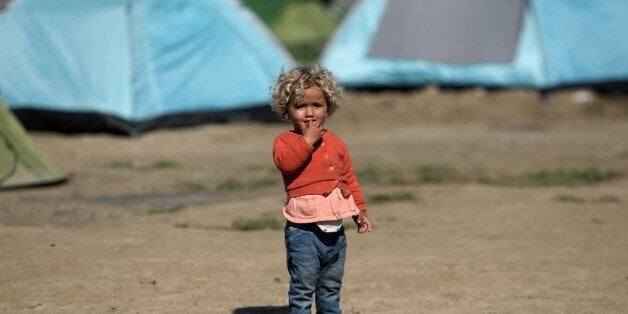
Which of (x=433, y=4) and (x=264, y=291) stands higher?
(x=433, y=4)

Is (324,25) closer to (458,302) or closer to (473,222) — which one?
(473,222)

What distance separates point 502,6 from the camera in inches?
648

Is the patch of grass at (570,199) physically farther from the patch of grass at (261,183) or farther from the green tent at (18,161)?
the green tent at (18,161)

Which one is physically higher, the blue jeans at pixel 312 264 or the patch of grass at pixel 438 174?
the blue jeans at pixel 312 264

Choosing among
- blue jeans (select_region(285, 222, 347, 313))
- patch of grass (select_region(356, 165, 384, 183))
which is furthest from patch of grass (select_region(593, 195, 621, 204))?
blue jeans (select_region(285, 222, 347, 313))

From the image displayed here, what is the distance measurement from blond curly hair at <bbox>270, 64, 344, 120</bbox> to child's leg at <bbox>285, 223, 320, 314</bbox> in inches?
20.7

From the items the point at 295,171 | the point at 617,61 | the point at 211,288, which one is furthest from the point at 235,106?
the point at 295,171

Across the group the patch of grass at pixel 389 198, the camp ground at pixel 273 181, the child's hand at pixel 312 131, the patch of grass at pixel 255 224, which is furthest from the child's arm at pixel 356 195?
the patch of grass at pixel 389 198

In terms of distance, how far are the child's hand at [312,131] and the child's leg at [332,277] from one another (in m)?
0.44

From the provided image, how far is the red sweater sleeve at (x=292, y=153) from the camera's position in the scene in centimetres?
471

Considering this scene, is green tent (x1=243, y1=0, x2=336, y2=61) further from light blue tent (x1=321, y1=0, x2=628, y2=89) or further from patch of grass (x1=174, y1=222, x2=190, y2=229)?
patch of grass (x1=174, y1=222, x2=190, y2=229)

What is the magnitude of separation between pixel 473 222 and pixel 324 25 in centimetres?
1795

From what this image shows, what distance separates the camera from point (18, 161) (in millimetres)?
9922

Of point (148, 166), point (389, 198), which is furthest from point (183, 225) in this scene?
point (148, 166)
